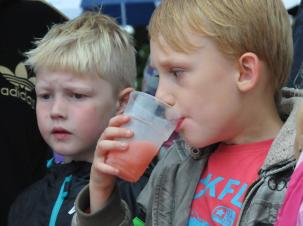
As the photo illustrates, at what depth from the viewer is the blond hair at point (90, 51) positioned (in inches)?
93.3

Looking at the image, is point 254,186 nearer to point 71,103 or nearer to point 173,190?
point 173,190

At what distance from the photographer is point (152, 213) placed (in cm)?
192

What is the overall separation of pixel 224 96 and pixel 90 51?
2.75 feet

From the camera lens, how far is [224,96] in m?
1.72

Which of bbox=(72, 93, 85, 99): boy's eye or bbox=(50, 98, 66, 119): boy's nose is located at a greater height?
bbox=(72, 93, 85, 99): boy's eye

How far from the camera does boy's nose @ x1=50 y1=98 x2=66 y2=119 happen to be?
2328 millimetres

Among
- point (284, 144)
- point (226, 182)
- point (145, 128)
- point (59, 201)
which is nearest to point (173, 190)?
point (226, 182)

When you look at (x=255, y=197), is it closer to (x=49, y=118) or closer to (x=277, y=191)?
(x=277, y=191)

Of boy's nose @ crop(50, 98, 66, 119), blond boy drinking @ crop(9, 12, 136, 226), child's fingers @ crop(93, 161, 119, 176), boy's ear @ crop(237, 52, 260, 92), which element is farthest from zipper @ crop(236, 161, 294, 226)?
boy's nose @ crop(50, 98, 66, 119)

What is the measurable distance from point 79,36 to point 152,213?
34.5 inches

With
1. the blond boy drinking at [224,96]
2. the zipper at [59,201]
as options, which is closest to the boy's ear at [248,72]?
the blond boy drinking at [224,96]

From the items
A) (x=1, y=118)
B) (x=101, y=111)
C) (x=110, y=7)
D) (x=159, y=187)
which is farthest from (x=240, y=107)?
(x=110, y=7)

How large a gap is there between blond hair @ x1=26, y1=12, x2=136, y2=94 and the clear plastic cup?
69 cm

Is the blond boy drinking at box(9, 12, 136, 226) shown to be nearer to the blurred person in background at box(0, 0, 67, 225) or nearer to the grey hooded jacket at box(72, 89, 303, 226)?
the blurred person in background at box(0, 0, 67, 225)
